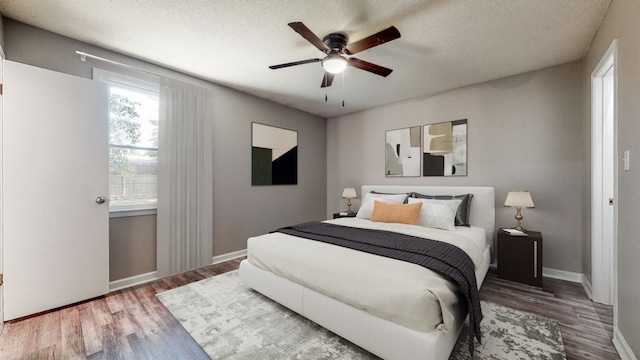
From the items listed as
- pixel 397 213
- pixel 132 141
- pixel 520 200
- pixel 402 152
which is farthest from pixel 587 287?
pixel 132 141

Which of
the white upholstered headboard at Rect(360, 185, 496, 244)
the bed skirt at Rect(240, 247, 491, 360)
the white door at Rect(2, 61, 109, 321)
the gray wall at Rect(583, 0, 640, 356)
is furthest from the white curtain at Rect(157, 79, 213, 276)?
the gray wall at Rect(583, 0, 640, 356)

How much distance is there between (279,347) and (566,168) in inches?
143

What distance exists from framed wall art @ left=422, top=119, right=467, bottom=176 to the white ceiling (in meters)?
0.71

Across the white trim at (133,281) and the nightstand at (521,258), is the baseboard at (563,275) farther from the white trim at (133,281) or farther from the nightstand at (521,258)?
the white trim at (133,281)

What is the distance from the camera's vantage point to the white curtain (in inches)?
117

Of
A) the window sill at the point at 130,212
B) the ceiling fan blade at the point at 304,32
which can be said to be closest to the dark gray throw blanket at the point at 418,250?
the window sill at the point at 130,212

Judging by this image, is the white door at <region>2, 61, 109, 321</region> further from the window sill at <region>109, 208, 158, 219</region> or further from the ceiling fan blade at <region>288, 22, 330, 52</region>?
the ceiling fan blade at <region>288, 22, 330, 52</region>

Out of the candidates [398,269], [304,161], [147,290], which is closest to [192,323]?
[147,290]

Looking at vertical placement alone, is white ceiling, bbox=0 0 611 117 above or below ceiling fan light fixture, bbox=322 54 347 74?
above

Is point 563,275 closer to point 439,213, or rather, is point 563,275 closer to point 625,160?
point 439,213

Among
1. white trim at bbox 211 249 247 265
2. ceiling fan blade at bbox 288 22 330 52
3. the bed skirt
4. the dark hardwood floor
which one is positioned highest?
ceiling fan blade at bbox 288 22 330 52

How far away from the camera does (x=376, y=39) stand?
77.4 inches

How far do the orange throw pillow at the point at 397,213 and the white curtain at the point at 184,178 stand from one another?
2.33 meters

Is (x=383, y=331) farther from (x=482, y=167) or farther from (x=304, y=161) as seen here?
(x=304, y=161)
